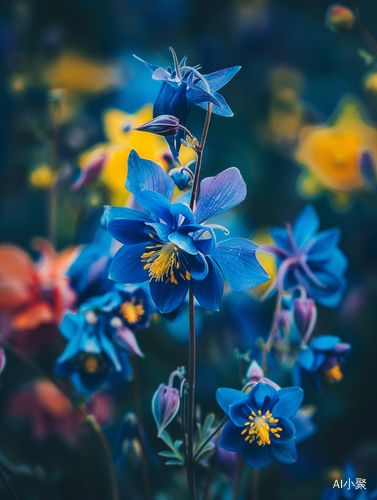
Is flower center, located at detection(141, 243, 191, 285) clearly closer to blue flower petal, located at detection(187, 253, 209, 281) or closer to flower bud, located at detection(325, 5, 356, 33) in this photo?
blue flower petal, located at detection(187, 253, 209, 281)

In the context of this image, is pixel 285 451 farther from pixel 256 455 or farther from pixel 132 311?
pixel 132 311

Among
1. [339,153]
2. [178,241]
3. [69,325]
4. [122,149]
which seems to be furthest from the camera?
[339,153]

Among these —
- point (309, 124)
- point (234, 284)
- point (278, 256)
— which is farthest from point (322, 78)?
point (234, 284)

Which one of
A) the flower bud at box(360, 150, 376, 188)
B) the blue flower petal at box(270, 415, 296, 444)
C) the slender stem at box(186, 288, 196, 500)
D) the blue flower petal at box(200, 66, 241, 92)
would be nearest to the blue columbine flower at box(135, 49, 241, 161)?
the blue flower petal at box(200, 66, 241, 92)

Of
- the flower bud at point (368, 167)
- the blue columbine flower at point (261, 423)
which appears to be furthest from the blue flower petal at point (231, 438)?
the flower bud at point (368, 167)

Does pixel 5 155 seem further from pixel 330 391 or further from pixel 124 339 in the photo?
pixel 330 391

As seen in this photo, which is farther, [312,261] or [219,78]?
[312,261]

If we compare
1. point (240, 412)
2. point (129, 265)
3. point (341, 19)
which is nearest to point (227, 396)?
point (240, 412)
